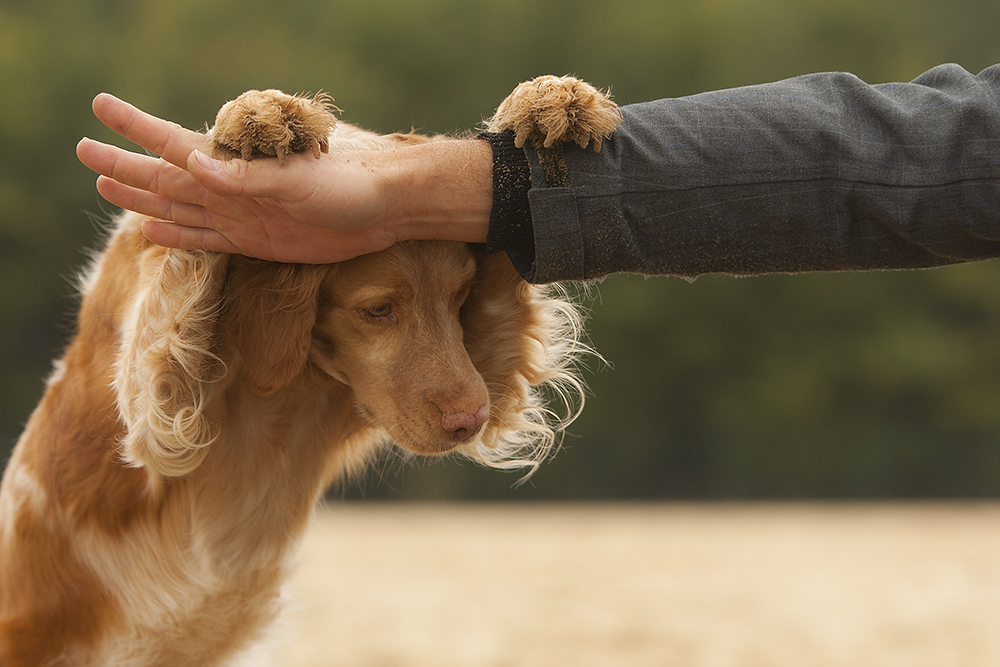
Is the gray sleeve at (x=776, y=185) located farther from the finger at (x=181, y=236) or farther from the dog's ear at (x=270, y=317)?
the finger at (x=181, y=236)

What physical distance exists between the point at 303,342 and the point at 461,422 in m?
0.47

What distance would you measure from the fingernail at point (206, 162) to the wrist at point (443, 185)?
0.37 m

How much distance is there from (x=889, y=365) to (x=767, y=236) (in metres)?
20.2

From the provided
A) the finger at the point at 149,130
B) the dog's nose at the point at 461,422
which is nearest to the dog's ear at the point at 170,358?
the finger at the point at 149,130

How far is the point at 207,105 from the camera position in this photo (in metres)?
19.4

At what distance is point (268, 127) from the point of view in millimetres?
2107

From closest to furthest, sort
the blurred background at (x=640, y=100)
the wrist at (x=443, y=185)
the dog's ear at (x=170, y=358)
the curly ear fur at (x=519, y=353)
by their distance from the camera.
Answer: the wrist at (x=443, y=185) < the dog's ear at (x=170, y=358) < the curly ear fur at (x=519, y=353) < the blurred background at (x=640, y=100)

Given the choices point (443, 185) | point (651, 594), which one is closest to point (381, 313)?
point (443, 185)

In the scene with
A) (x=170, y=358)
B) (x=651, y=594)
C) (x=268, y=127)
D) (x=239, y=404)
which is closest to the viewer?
(x=268, y=127)

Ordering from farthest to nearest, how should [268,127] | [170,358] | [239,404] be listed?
[239,404], [170,358], [268,127]

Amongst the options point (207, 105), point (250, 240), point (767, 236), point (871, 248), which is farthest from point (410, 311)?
point (207, 105)

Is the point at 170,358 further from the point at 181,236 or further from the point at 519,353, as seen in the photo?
the point at 519,353

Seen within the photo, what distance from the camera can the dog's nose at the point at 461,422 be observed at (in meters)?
2.53

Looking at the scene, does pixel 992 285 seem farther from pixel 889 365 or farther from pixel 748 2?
pixel 748 2
